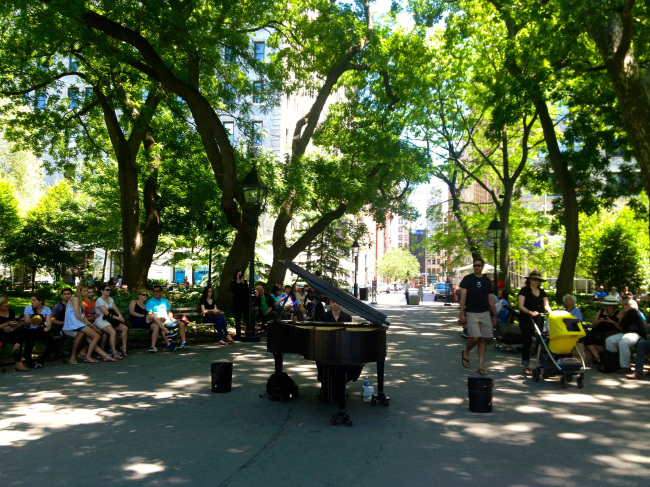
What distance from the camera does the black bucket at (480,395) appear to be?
805 centimetres

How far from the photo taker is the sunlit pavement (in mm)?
5465

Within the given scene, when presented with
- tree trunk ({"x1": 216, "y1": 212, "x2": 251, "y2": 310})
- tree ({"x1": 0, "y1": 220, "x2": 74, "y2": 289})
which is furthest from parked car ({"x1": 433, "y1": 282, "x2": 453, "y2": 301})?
tree trunk ({"x1": 216, "y1": 212, "x2": 251, "y2": 310})

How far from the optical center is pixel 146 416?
7.77 metres

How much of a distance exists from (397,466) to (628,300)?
27.4 ft

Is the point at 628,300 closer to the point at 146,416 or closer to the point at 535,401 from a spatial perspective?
the point at 535,401

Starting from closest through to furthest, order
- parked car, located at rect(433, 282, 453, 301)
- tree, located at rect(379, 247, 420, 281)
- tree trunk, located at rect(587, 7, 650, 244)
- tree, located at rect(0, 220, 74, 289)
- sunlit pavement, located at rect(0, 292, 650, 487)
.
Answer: sunlit pavement, located at rect(0, 292, 650, 487) < tree trunk, located at rect(587, 7, 650, 244) < tree, located at rect(0, 220, 74, 289) < parked car, located at rect(433, 282, 453, 301) < tree, located at rect(379, 247, 420, 281)

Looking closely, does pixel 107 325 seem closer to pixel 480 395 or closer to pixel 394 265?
pixel 480 395

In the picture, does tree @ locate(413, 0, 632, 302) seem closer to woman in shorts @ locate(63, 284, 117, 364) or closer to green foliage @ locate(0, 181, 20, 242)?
woman in shorts @ locate(63, 284, 117, 364)

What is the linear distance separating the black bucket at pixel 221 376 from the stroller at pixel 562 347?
17.4 feet

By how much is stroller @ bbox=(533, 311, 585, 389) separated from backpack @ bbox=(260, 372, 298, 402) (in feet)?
14.5

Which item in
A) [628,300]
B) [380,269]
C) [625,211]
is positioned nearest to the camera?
[628,300]

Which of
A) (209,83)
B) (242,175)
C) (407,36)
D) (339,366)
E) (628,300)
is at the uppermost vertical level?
(407,36)

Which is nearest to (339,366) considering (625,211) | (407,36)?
(407,36)

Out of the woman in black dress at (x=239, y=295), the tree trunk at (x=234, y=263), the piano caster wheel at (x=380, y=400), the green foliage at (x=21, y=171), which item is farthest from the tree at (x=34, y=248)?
the piano caster wheel at (x=380, y=400)
